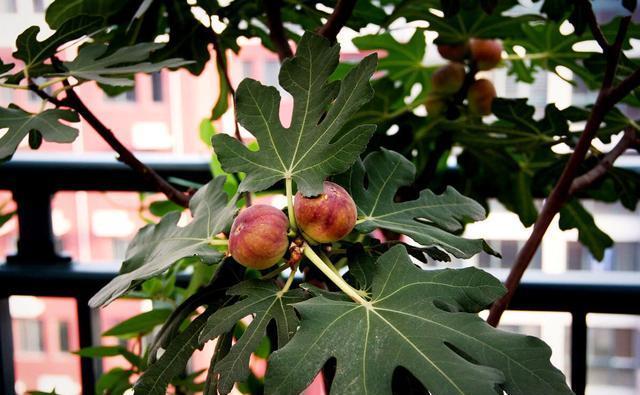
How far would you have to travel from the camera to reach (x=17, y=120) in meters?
0.60

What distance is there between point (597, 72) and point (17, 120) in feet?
2.12

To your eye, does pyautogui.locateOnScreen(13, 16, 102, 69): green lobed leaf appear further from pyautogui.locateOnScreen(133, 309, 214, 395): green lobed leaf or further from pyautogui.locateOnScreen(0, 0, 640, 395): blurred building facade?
pyautogui.locateOnScreen(0, 0, 640, 395): blurred building facade

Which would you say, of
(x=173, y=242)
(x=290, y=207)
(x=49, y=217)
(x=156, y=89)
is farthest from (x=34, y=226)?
(x=156, y=89)

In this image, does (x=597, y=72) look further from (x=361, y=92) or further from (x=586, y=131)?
(x=361, y=92)

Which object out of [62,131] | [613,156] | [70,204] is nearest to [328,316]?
[62,131]

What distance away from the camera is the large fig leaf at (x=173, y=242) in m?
0.50

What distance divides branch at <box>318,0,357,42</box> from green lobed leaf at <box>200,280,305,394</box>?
1.01 feet

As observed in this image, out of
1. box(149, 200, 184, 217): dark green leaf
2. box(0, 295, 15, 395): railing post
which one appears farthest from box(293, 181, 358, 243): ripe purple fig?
box(0, 295, 15, 395): railing post

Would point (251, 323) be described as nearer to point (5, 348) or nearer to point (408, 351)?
point (408, 351)

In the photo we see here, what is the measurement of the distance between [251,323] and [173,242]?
0.39 feet

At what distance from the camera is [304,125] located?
504mm

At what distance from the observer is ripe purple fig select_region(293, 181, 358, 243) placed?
480 mm

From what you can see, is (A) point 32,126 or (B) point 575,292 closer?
(A) point 32,126

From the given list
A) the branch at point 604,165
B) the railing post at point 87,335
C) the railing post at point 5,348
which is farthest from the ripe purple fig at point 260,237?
the railing post at point 5,348
